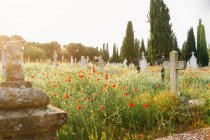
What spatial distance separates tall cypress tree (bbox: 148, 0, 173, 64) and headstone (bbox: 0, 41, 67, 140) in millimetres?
28763

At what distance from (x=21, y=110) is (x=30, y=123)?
138mm

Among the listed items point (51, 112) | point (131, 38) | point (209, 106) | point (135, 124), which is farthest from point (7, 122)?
point (131, 38)

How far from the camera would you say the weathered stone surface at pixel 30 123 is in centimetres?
219

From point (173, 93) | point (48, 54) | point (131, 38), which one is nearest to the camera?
point (173, 93)

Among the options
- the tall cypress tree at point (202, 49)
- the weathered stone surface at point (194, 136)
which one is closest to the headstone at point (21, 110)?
the weathered stone surface at point (194, 136)

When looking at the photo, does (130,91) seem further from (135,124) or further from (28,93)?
(28,93)

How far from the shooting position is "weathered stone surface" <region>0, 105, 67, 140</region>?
219cm

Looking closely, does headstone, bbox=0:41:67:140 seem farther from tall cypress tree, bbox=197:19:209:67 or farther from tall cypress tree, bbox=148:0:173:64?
tall cypress tree, bbox=197:19:209:67

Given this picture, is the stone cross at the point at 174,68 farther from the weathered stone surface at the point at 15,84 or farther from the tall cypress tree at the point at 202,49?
the tall cypress tree at the point at 202,49

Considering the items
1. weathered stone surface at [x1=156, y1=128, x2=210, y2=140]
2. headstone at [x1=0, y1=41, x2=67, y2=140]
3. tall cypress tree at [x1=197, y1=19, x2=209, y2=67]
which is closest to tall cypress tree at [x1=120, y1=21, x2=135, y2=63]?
tall cypress tree at [x1=197, y1=19, x2=209, y2=67]

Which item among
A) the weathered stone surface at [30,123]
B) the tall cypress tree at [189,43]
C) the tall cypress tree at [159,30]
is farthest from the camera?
the tall cypress tree at [189,43]

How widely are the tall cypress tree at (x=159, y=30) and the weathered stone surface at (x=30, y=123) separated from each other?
28.8 m

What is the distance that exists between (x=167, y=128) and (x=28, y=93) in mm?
4490

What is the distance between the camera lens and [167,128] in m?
6.25
